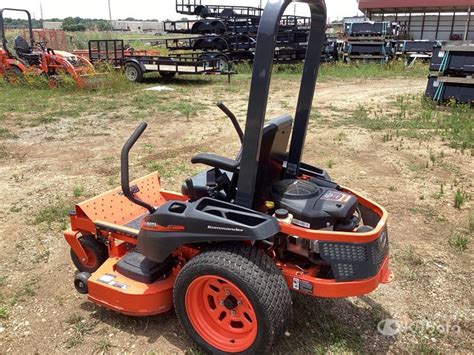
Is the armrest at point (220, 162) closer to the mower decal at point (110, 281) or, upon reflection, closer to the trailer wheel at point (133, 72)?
the mower decal at point (110, 281)

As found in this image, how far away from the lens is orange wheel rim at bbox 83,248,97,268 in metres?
3.25

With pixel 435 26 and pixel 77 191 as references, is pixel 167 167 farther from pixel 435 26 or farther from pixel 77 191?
pixel 435 26

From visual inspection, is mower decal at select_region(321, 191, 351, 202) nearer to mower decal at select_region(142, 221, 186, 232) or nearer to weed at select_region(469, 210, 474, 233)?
mower decal at select_region(142, 221, 186, 232)

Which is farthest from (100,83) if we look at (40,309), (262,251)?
(262,251)

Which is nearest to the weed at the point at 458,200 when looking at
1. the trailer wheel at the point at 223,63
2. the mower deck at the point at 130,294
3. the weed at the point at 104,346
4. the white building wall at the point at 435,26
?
the mower deck at the point at 130,294

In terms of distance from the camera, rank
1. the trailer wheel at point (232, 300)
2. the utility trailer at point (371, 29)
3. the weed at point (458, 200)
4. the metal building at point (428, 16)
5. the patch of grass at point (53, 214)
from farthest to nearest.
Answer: the metal building at point (428, 16), the utility trailer at point (371, 29), the weed at point (458, 200), the patch of grass at point (53, 214), the trailer wheel at point (232, 300)

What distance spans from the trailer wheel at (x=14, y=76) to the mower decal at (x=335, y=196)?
11415 millimetres

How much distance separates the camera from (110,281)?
9.20ft

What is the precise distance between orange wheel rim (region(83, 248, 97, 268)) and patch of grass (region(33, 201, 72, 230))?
1055mm

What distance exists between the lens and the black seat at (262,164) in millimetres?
2592

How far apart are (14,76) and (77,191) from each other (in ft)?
28.5

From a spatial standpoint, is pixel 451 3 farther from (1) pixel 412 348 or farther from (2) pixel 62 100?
(1) pixel 412 348

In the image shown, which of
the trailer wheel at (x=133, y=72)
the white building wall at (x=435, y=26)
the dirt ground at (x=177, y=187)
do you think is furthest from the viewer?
the white building wall at (x=435, y=26)

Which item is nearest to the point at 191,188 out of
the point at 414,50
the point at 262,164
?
the point at 262,164
